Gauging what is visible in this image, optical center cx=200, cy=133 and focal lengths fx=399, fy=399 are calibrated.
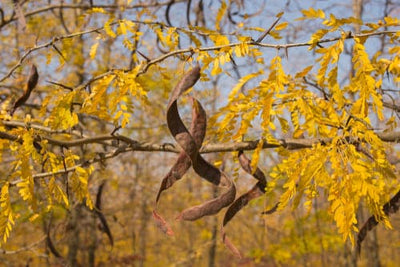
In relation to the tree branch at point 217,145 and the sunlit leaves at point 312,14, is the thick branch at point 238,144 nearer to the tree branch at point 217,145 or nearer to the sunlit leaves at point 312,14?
the tree branch at point 217,145

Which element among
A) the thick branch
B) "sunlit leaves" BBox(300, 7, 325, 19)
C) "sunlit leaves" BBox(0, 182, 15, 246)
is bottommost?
"sunlit leaves" BBox(0, 182, 15, 246)

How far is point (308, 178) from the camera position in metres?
1.59

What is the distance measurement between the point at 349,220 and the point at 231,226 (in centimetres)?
810

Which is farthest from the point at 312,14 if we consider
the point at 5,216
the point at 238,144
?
the point at 5,216

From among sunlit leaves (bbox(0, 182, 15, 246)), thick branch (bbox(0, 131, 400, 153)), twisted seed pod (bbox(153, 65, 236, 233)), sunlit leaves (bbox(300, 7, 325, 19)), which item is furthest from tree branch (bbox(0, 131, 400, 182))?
sunlit leaves (bbox(300, 7, 325, 19))

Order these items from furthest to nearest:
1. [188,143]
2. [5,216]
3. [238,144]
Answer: [238,144], [5,216], [188,143]

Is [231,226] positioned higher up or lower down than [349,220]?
lower down

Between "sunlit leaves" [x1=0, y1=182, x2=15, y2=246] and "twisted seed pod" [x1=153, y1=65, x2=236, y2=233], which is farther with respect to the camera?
"sunlit leaves" [x1=0, y1=182, x2=15, y2=246]

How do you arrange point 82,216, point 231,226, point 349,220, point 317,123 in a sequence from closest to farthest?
1. point 349,220
2. point 317,123
3. point 82,216
4. point 231,226

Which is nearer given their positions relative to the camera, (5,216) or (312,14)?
(312,14)

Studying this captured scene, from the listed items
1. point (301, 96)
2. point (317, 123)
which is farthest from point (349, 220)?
point (301, 96)

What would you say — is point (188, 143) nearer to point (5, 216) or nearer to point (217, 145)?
point (217, 145)

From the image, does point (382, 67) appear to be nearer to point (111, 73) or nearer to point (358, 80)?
point (358, 80)

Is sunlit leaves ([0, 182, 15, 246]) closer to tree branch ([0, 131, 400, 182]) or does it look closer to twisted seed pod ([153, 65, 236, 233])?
tree branch ([0, 131, 400, 182])
